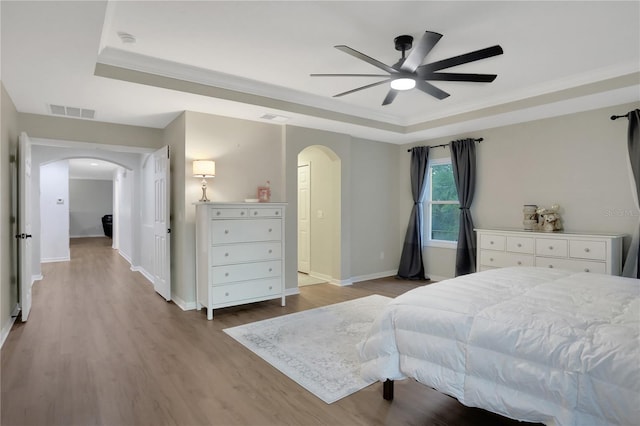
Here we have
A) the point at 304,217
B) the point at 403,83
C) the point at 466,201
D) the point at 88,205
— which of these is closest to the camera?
the point at 403,83

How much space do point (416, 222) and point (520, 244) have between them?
1.95 m

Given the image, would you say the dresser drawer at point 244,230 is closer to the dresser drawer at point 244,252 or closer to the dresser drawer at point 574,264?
the dresser drawer at point 244,252

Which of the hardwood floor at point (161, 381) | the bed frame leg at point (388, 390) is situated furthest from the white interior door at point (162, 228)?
the bed frame leg at point (388, 390)

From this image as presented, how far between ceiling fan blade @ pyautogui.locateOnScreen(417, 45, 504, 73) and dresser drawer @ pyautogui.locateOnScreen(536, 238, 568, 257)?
2.73m

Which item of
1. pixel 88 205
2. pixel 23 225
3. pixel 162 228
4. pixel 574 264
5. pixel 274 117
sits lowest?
pixel 574 264

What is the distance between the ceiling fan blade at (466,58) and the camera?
2.40 meters

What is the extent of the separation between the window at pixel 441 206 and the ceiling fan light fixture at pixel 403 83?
10.2 ft

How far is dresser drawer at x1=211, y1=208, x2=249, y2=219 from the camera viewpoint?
4.03 m

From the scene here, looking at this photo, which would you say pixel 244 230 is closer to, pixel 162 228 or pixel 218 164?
pixel 218 164

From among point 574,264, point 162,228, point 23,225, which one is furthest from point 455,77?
point 23,225

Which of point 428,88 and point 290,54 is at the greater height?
point 290,54

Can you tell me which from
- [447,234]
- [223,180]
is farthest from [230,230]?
[447,234]

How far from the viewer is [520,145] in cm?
494

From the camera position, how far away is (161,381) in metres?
2.59
